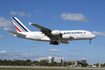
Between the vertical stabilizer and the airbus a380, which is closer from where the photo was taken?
the airbus a380

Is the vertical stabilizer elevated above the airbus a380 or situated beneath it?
elevated above

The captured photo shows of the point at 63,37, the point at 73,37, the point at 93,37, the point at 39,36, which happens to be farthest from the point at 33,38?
the point at 93,37

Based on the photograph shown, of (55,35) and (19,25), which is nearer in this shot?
(55,35)

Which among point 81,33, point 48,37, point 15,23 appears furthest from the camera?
point 15,23

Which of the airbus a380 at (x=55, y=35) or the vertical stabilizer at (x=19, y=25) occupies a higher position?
the vertical stabilizer at (x=19, y=25)

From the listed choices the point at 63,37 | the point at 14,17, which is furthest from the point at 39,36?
the point at 14,17

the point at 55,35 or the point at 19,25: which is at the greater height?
the point at 19,25

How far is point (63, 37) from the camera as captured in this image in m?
49.6

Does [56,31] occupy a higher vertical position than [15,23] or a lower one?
lower

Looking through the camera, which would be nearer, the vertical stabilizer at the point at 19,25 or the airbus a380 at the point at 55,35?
the airbus a380 at the point at 55,35

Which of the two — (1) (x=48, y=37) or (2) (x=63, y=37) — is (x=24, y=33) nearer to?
(1) (x=48, y=37)

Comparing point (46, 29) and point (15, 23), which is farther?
point (15, 23)

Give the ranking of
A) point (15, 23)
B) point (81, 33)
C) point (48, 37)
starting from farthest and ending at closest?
1. point (15, 23)
2. point (48, 37)
3. point (81, 33)

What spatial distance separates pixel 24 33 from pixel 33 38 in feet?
15.0
